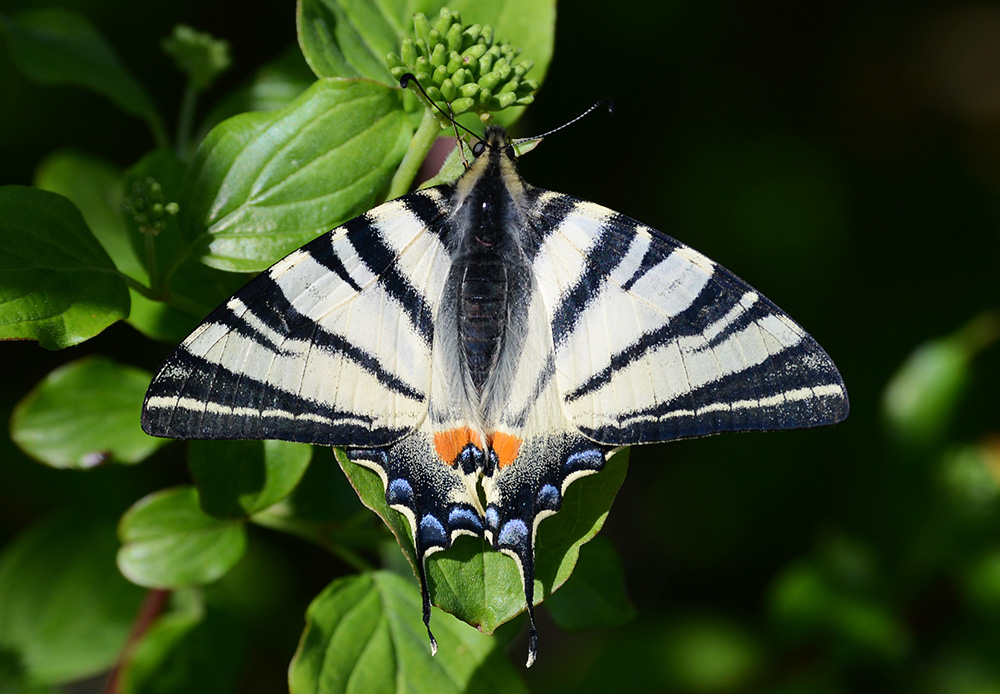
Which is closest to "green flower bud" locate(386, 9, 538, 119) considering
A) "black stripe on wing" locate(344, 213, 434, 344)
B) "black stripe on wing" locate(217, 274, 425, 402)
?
"black stripe on wing" locate(344, 213, 434, 344)

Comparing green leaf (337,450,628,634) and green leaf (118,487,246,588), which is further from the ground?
green leaf (337,450,628,634)

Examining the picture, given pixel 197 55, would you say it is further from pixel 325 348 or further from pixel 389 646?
pixel 389 646

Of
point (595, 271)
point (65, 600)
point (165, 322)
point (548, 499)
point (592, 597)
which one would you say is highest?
point (595, 271)

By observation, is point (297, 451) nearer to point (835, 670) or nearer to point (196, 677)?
point (196, 677)

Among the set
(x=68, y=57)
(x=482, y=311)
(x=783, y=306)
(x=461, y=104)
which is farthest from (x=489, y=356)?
(x=783, y=306)

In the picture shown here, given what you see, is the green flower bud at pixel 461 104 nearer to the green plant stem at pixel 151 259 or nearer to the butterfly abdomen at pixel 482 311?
the butterfly abdomen at pixel 482 311

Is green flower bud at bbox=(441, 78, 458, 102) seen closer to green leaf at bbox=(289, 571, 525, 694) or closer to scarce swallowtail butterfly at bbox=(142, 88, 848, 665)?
scarce swallowtail butterfly at bbox=(142, 88, 848, 665)
